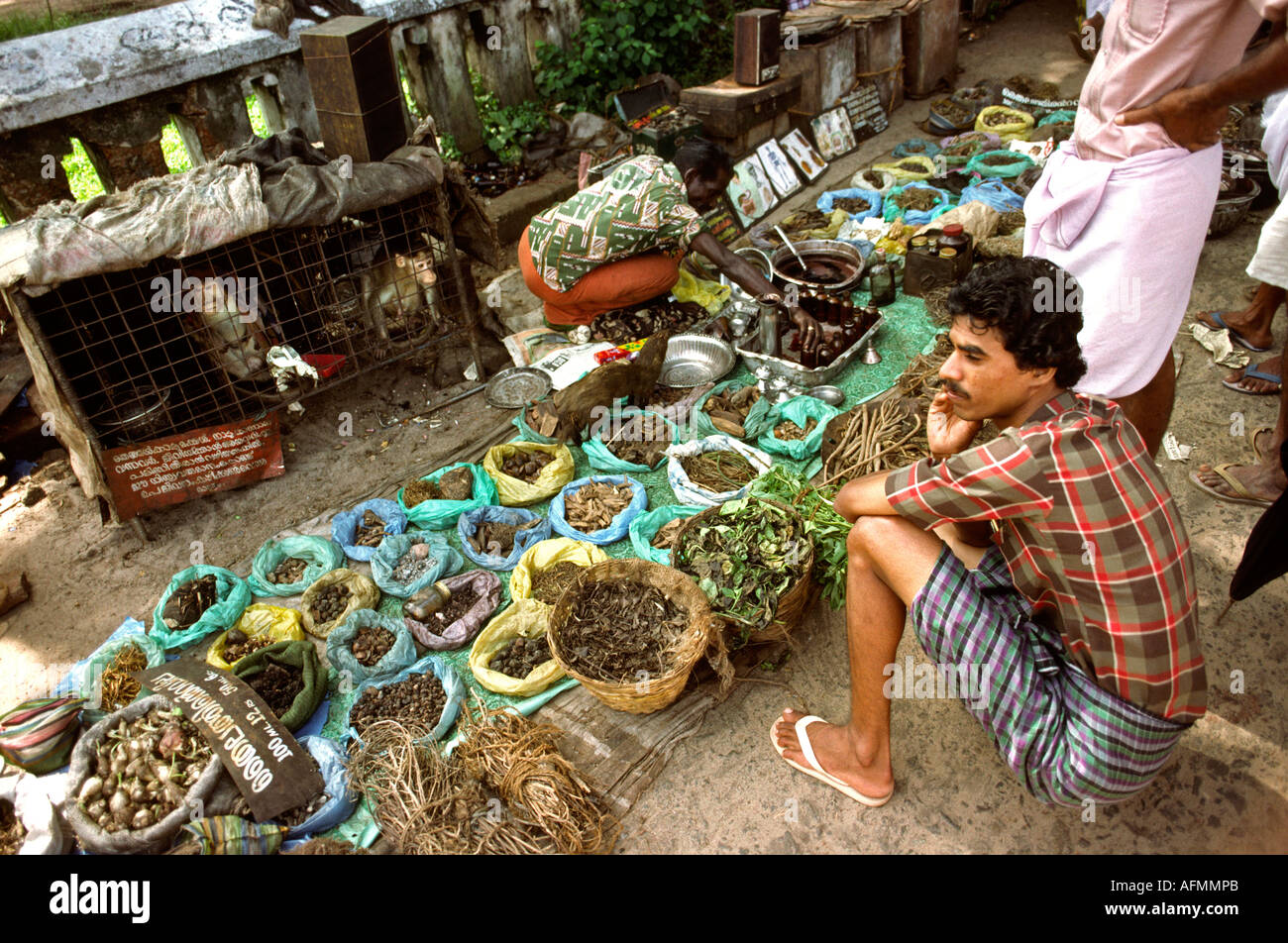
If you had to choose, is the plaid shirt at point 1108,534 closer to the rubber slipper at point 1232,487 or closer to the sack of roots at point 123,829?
the rubber slipper at point 1232,487

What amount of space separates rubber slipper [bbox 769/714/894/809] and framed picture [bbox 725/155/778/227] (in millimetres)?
4802

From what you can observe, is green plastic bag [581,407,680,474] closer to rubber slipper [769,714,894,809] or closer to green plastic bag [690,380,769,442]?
green plastic bag [690,380,769,442]

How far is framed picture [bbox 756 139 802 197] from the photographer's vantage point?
7055 mm

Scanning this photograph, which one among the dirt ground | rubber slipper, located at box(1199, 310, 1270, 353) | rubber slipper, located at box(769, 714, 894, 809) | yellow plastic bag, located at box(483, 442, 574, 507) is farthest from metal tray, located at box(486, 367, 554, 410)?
rubber slipper, located at box(1199, 310, 1270, 353)

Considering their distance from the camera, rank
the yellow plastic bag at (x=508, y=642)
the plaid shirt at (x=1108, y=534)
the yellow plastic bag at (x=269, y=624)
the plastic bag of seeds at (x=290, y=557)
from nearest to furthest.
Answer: the plaid shirt at (x=1108, y=534), the yellow plastic bag at (x=508, y=642), the yellow plastic bag at (x=269, y=624), the plastic bag of seeds at (x=290, y=557)

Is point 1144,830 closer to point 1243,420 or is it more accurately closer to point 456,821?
point 456,821

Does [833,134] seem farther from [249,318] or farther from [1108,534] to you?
[1108,534]

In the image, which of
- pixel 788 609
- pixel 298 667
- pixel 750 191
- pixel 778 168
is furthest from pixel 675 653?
pixel 778 168

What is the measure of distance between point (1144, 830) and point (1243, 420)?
2459mm

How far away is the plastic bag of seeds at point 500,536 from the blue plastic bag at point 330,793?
1.08 meters

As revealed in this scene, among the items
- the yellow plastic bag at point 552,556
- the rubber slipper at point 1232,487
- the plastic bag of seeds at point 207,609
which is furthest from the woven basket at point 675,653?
the rubber slipper at point 1232,487

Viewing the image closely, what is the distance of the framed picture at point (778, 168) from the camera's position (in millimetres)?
7055

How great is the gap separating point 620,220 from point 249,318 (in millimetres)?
2112
